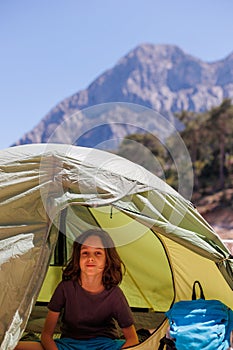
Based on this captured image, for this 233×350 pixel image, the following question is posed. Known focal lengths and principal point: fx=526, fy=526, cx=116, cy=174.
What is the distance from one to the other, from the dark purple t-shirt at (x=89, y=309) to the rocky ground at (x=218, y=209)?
20.5m

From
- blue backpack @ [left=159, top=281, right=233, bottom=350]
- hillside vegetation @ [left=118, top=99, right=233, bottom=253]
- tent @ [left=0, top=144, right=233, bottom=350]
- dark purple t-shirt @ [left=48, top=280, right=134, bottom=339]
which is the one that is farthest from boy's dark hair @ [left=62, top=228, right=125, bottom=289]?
hillside vegetation @ [left=118, top=99, right=233, bottom=253]

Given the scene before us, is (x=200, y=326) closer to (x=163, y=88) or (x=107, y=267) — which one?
(x=107, y=267)

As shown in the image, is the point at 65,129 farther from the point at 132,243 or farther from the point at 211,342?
the point at 211,342

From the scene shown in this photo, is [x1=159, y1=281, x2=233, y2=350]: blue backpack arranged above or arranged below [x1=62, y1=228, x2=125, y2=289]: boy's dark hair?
below

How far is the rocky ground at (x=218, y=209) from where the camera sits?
24.7 m

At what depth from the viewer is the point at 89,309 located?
3.59 metres

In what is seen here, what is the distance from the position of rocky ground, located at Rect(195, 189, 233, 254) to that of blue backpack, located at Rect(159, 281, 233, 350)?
2056 centimetres

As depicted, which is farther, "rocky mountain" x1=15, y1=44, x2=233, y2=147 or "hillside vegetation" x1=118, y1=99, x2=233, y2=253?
"rocky mountain" x1=15, y1=44, x2=233, y2=147

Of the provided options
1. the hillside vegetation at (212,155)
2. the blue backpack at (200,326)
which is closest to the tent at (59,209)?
the blue backpack at (200,326)

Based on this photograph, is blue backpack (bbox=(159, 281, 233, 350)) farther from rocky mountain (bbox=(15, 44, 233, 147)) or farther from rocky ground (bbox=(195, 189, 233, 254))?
rocky mountain (bbox=(15, 44, 233, 147))

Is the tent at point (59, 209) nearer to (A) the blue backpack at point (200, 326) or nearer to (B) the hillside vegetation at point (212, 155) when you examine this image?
(A) the blue backpack at point (200, 326)

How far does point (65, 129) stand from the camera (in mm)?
3701

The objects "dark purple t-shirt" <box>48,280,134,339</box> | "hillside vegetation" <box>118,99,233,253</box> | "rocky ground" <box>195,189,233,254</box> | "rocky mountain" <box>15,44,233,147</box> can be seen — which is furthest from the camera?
"rocky mountain" <box>15,44,233,147</box>

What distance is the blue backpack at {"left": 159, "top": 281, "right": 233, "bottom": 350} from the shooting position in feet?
10.5
